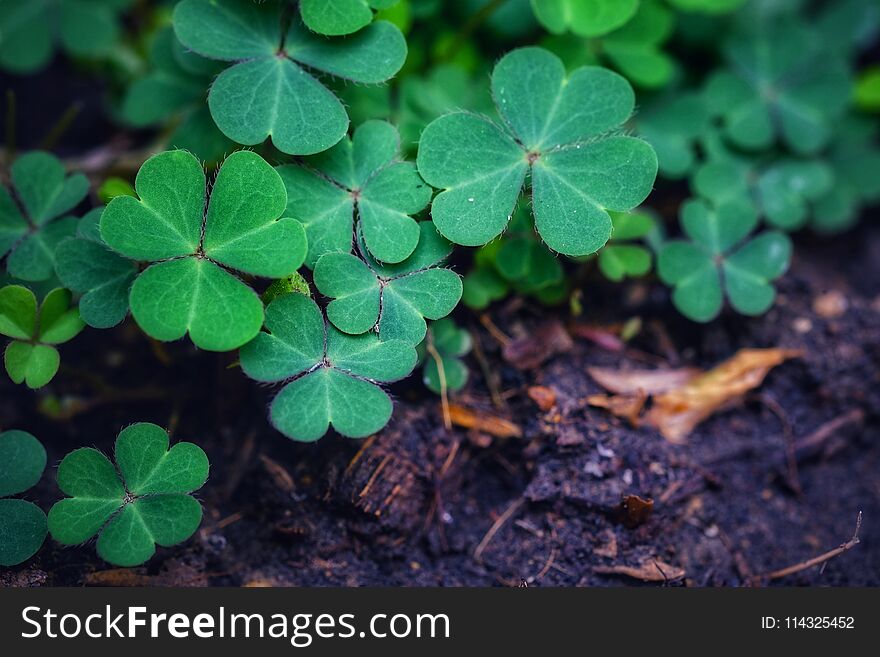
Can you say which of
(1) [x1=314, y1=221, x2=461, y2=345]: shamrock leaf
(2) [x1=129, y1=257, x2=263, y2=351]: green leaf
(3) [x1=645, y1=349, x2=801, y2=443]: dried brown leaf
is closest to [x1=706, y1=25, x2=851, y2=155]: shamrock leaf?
(3) [x1=645, y1=349, x2=801, y2=443]: dried brown leaf

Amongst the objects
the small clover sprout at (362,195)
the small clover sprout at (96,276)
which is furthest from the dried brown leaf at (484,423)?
the small clover sprout at (96,276)

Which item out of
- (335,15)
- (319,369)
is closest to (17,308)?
(319,369)

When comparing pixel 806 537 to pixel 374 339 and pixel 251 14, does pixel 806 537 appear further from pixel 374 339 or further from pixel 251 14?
pixel 251 14

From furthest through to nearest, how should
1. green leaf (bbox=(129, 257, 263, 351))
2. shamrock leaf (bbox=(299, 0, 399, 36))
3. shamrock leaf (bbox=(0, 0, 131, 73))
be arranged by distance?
shamrock leaf (bbox=(0, 0, 131, 73)), shamrock leaf (bbox=(299, 0, 399, 36)), green leaf (bbox=(129, 257, 263, 351))

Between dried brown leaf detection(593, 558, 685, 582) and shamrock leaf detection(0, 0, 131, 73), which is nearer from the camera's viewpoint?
dried brown leaf detection(593, 558, 685, 582)

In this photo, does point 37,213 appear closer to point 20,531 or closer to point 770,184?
point 20,531

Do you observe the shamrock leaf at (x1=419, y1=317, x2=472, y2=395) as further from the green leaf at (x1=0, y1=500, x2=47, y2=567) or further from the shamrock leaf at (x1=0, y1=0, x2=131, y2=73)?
the shamrock leaf at (x1=0, y1=0, x2=131, y2=73)

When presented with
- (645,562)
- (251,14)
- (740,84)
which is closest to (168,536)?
(645,562)
